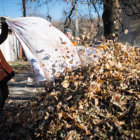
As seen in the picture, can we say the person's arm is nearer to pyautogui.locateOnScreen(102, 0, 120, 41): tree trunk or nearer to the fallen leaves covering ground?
the fallen leaves covering ground

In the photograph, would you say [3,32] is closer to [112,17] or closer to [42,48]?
[42,48]

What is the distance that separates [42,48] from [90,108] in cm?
156

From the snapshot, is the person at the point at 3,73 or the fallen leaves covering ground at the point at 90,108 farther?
the person at the point at 3,73

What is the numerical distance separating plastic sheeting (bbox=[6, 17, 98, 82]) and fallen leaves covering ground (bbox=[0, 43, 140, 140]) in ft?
0.80

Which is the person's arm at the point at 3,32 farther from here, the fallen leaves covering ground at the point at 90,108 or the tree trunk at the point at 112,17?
the tree trunk at the point at 112,17

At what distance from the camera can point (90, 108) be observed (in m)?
2.36

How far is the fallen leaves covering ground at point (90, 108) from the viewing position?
209cm

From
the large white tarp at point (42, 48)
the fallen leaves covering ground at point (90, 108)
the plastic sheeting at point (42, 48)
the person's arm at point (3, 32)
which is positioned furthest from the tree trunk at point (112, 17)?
the person's arm at point (3, 32)

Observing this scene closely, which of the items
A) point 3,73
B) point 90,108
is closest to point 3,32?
point 3,73

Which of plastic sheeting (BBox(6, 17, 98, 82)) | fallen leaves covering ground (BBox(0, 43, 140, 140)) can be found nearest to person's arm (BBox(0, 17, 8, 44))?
plastic sheeting (BBox(6, 17, 98, 82))

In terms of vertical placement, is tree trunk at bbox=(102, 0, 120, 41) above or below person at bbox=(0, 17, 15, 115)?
above

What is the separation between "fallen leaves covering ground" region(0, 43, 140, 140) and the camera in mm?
2090

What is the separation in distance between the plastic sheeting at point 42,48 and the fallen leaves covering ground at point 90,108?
0.24 metres

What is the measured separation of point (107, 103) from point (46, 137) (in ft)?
3.40
